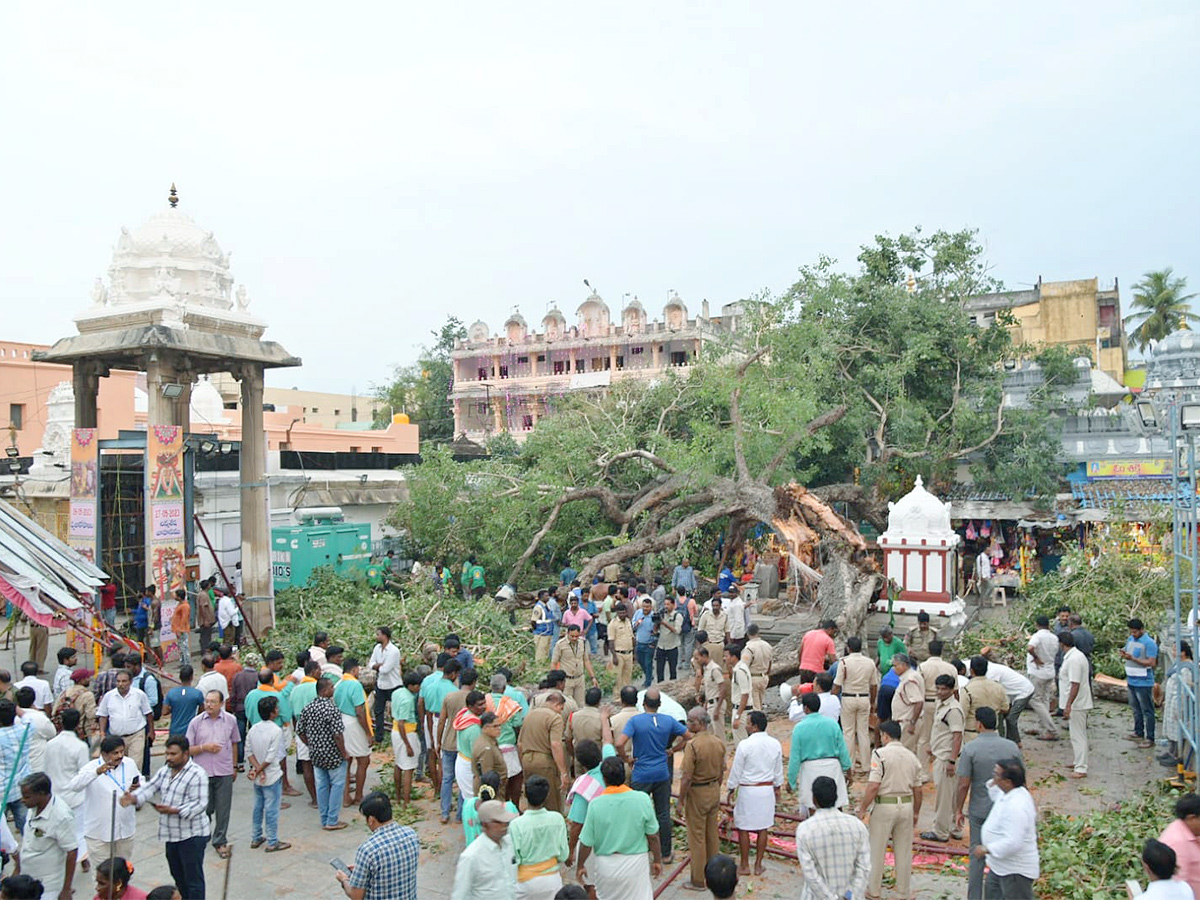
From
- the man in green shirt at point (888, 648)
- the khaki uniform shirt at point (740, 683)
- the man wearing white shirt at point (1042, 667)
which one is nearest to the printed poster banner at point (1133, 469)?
the man wearing white shirt at point (1042, 667)

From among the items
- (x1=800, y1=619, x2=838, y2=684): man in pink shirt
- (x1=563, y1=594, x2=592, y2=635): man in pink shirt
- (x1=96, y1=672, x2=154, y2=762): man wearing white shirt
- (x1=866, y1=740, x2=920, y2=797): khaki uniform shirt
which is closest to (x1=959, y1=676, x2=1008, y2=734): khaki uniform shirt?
(x1=866, y1=740, x2=920, y2=797): khaki uniform shirt

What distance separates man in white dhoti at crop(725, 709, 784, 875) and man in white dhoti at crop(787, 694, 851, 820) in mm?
182

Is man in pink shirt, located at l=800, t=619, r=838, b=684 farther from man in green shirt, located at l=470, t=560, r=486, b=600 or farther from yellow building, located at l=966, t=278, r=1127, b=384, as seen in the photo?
yellow building, located at l=966, t=278, r=1127, b=384

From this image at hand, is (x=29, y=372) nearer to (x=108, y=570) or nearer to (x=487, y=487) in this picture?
(x=108, y=570)

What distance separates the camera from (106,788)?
6039 mm

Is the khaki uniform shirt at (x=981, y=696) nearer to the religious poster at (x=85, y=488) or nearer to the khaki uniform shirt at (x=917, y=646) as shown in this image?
the khaki uniform shirt at (x=917, y=646)

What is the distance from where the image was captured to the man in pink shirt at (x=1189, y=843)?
4.85 metres

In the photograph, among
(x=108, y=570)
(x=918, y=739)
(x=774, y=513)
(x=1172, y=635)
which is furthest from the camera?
(x=774, y=513)

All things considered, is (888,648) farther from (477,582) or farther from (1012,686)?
(477,582)

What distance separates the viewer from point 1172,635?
9141 millimetres

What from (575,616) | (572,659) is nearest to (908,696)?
(572,659)

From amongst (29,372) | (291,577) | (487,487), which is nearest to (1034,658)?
(487,487)

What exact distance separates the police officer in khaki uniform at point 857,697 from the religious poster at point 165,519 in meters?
10.3

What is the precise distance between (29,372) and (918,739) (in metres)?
30.1
